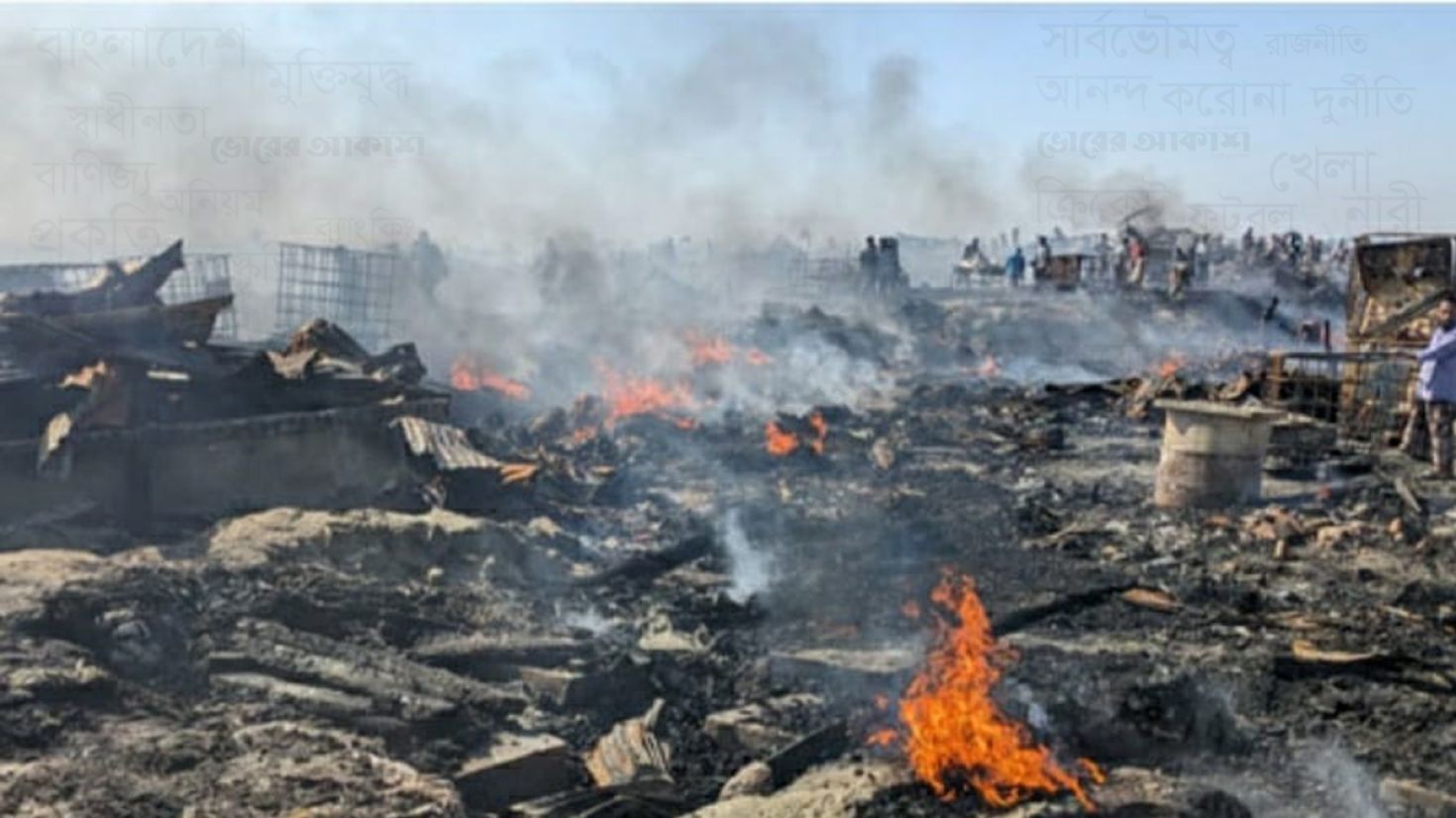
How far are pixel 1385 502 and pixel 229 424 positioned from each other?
38.2ft

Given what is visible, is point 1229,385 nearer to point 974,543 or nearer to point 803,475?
point 803,475

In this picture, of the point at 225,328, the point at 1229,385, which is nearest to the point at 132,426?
the point at 225,328

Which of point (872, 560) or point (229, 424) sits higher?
point (229, 424)

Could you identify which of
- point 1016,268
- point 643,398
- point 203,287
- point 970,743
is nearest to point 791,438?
point 643,398

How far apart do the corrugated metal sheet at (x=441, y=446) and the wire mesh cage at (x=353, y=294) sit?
9.53 m

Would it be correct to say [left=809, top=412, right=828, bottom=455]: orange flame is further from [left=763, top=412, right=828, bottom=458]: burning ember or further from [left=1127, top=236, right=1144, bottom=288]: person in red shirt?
[left=1127, top=236, right=1144, bottom=288]: person in red shirt

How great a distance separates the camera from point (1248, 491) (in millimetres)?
12281

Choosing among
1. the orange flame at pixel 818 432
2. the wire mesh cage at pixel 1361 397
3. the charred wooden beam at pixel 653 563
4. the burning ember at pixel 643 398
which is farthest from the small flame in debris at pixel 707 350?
the charred wooden beam at pixel 653 563

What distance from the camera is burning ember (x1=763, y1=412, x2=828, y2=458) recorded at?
1605cm

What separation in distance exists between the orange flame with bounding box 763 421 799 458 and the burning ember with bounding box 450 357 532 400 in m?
4.66

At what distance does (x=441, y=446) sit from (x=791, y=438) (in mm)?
5765

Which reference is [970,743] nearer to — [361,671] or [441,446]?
[361,671]

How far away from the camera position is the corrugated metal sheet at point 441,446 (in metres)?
11.9

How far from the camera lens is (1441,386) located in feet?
42.7
